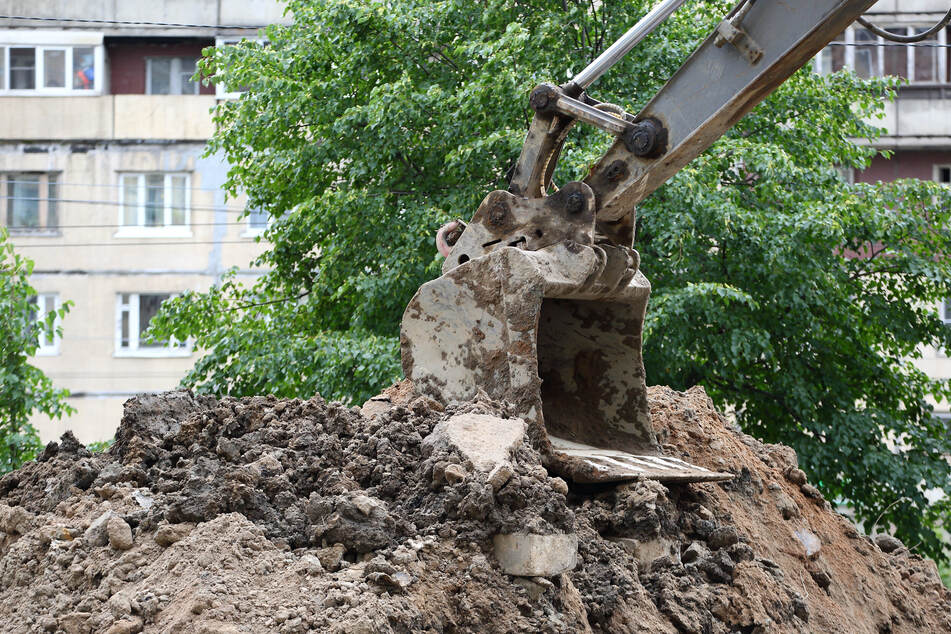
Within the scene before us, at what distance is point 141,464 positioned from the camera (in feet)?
15.0

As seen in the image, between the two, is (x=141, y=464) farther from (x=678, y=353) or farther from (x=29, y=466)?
(x=678, y=353)

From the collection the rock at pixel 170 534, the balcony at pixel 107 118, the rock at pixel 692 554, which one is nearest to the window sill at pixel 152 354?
the balcony at pixel 107 118

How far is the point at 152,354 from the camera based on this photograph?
66.0ft

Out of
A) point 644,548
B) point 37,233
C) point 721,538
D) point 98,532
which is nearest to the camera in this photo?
point 98,532

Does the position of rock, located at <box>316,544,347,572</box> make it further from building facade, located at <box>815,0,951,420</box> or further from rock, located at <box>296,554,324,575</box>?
building facade, located at <box>815,0,951,420</box>

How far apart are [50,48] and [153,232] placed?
12.3 feet

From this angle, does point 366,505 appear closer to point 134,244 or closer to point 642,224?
point 642,224

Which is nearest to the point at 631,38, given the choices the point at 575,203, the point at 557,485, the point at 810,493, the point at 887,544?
the point at 575,203

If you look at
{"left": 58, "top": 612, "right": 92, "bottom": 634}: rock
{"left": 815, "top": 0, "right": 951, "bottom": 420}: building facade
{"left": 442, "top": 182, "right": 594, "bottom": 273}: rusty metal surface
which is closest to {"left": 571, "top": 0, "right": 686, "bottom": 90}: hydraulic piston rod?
{"left": 442, "top": 182, "right": 594, "bottom": 273}: rusty metal surface

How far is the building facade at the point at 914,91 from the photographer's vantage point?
18766 millimetres

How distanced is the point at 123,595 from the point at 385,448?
114 cm

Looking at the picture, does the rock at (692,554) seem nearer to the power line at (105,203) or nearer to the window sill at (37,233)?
the power line at (105,203)

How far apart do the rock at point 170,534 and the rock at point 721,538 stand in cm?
231

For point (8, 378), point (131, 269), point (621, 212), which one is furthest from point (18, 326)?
point (131, 269)
